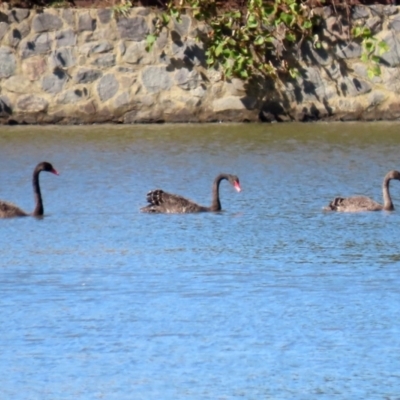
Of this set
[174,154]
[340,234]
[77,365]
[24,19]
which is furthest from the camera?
[24,19]

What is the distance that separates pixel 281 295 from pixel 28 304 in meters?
1.56

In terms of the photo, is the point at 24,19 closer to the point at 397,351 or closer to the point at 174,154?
the point at 174,154

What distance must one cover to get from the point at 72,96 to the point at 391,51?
3991 millimetres

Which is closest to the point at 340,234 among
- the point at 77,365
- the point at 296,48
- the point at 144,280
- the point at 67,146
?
the point at 144,280

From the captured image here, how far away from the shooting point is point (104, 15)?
60.2 feet

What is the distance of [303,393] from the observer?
7.11 meters

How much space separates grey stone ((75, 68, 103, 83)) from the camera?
18359 millimetres

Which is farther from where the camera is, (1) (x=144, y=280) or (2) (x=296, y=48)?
(2) (x=296, y=48)

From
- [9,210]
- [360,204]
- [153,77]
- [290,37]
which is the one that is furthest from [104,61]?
[360,204]

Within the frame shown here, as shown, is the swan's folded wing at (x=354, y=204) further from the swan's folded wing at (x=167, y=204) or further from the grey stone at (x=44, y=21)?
the grey stone at (x=44, y=21)

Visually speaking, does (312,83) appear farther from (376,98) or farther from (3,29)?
(3,29)

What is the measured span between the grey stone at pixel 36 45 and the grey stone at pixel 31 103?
20.4 inches

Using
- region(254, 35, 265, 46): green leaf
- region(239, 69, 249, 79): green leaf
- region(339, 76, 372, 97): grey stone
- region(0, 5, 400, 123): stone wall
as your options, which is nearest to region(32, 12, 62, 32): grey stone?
region(0, 5, 400, 123): stone wall

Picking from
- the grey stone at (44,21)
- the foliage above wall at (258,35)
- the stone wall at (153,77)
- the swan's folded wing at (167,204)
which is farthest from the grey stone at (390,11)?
the swan's folded wing at (167,204)
